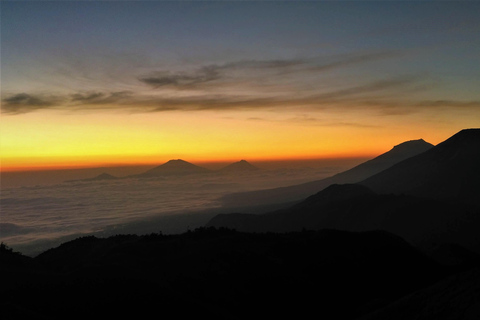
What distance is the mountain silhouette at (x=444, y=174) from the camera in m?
105

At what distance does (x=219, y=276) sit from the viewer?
26266mm

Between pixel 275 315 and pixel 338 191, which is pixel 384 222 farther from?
pixel 275 315

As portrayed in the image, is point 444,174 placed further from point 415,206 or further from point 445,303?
point 445,303

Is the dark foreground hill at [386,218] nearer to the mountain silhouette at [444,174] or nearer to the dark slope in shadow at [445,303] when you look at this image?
the mountain silhouette at [444,174]

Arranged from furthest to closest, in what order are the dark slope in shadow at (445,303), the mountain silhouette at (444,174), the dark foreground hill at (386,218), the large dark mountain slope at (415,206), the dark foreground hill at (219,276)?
the mountain silhouette at (444,174) < the large dark mountain slope at (415,206) < the dark foreground hill at (386,218) < the dark foreground hill at (219,276) < the dark slope in shadow at (445,303)

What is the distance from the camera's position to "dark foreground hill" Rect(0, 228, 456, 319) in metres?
20.2

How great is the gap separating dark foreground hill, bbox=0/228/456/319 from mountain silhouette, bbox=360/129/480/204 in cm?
8069

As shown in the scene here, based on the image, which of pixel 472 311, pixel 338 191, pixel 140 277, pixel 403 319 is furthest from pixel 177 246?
pixel 338 191

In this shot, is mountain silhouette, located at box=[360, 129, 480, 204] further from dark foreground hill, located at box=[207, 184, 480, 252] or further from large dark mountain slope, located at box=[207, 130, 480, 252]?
dark foreground hill, located at box=[207, 184, 480, 252]

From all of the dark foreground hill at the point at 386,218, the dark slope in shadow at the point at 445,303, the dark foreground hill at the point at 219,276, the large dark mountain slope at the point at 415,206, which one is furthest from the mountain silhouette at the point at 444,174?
the dark slope in shadow at the point at 445,303

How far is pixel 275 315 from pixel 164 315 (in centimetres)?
788

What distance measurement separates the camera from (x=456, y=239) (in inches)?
2534

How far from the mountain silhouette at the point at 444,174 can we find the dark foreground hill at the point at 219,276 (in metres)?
80.7

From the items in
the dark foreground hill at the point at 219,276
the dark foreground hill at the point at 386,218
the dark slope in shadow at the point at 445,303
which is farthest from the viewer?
the dark foreground hill at the point at 386,218
